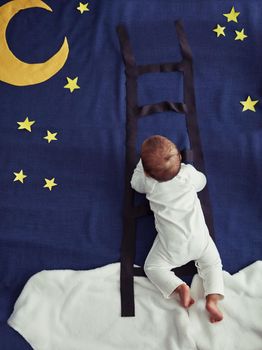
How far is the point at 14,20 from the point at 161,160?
0.91 m

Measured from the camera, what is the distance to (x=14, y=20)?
157 cm

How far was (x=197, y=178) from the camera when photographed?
1229 mm

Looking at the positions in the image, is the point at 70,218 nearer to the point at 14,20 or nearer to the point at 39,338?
the point at 39,338

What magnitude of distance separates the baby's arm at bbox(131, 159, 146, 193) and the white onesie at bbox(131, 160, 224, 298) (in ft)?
0.11

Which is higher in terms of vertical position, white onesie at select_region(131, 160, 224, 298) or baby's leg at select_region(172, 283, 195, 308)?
white onesie at select_region(131, 160, 224, 298)

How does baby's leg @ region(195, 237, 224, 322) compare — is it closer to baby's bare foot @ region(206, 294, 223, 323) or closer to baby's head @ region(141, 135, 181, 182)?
baby's bare foot @ region(206, 294, 223, 323)

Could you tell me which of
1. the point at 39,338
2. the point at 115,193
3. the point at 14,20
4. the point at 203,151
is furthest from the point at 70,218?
the point at 14,20

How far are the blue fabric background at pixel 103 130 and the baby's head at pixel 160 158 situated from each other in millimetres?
216

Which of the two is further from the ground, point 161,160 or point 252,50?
point 252,50

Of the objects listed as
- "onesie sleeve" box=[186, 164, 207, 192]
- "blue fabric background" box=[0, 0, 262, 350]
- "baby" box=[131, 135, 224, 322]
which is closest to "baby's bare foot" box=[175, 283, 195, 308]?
"baby" box=[131, 135, 224, 322]

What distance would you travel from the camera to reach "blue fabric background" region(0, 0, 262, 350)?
4.09 ft

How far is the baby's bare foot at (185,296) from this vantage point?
110 centimetres

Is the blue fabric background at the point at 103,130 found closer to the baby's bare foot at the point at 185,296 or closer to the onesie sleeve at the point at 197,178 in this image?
the onesie sleeve at the point at 197,178

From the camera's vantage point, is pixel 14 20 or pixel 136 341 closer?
pixel 136 341
